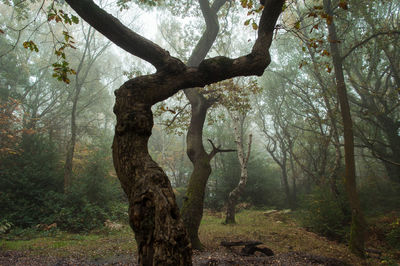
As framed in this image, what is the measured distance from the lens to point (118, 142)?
2.28 meters

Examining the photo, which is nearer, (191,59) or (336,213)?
(191,59)

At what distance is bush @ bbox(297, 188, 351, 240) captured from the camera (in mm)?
7812

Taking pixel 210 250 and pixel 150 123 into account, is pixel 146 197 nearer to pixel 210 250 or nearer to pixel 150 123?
pixel 150 123

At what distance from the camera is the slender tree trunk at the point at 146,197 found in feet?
5.13

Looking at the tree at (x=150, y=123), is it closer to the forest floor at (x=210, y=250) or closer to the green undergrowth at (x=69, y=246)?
the forest floor at (x=210, y=250)

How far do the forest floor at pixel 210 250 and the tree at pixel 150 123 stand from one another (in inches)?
119

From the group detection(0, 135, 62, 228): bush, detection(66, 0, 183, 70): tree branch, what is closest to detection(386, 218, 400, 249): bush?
detection(66, 0, 183, 70): tree branch

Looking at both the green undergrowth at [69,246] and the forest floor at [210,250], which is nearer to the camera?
the forest floor at [210,250]

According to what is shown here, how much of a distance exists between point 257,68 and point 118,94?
2.08 m

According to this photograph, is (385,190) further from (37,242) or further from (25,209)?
(25,209)

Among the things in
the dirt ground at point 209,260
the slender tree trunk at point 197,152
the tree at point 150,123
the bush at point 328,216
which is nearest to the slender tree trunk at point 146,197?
the tree at point 150,123

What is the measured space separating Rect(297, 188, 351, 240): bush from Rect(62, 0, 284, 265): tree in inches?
282

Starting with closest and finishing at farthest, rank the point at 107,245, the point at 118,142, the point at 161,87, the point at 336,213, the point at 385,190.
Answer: the point at 118,142, the point at 161,87, the point at 107,245, the point at 336,213, the point at 385,190

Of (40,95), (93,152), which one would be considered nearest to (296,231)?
(93,152)
